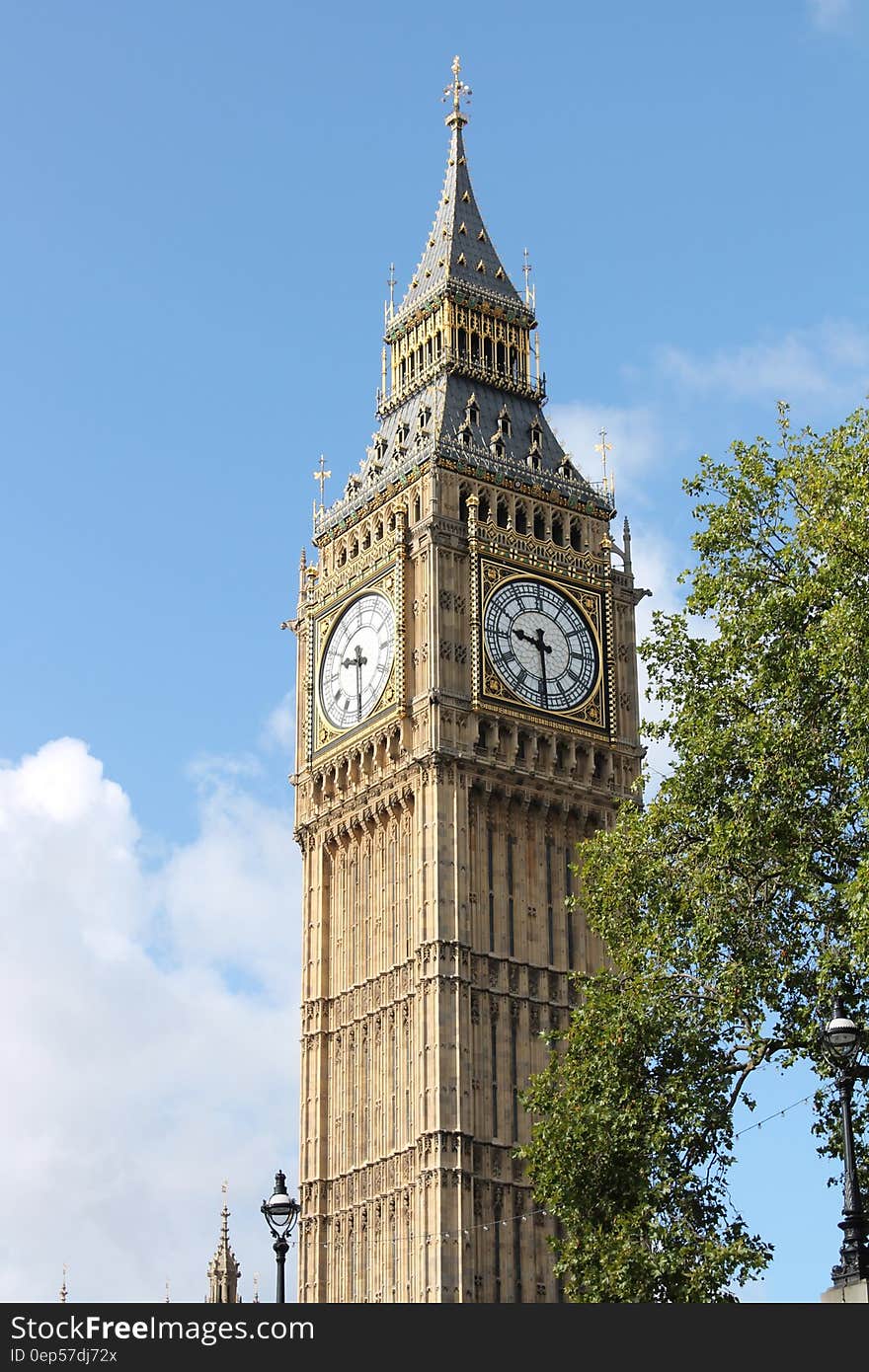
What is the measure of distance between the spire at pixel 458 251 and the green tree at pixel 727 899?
43152 mm

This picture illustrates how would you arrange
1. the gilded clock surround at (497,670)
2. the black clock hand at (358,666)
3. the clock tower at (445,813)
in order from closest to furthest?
1. the clock tower at (445,813)
2. the gilded clock surround at (497,670)
3. the black clock hand at (358,666)

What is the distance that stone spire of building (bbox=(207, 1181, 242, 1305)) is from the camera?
263 feet

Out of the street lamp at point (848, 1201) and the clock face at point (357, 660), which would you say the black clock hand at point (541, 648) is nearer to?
the clock face at point (357, 660)

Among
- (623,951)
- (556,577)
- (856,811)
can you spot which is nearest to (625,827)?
(623,951)

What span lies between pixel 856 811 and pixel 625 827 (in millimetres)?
5913

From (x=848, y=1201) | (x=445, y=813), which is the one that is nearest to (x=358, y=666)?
(x=445, y=813)

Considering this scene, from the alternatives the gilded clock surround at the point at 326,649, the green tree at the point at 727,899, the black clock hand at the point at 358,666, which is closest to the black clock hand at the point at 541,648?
the gilded clock surround at the point at 326,649

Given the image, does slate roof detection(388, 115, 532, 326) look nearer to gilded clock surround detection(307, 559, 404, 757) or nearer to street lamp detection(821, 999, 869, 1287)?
gilded clock surround detection(307, 559, 404, 757)

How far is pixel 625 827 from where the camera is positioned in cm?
4650

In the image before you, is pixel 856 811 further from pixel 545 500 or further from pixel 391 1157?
pixel 545 500

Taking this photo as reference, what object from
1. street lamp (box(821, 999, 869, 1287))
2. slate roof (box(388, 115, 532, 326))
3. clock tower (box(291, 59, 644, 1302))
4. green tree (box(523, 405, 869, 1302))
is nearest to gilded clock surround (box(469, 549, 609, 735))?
clock tower (box(291, 59, 644, 1302))

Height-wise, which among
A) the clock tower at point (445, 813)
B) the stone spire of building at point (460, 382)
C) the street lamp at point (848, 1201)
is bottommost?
the street lamp at point (848, 1201)

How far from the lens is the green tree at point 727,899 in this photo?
41656mm

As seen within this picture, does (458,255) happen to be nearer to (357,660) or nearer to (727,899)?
(357,660)
